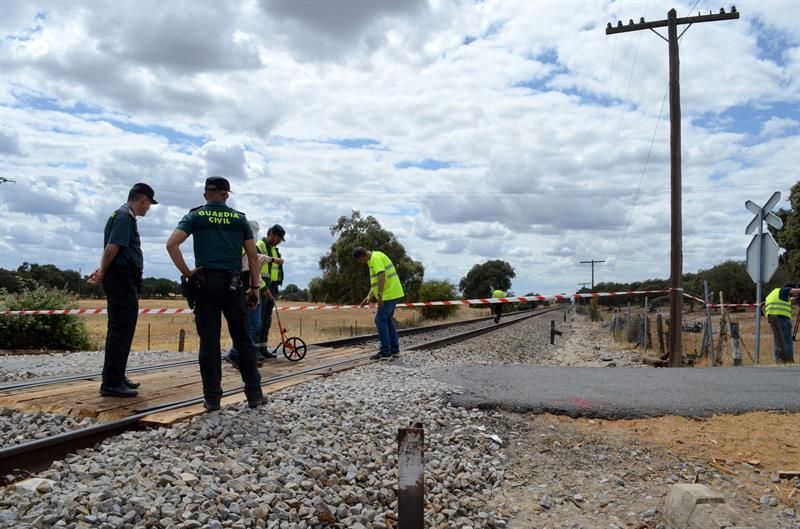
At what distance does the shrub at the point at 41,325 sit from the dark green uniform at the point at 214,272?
1235cm

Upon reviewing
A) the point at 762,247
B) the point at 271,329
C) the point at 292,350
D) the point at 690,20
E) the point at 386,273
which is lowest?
the point at 271,329

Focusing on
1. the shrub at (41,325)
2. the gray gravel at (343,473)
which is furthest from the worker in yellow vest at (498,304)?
the gray gravel at (343,473)

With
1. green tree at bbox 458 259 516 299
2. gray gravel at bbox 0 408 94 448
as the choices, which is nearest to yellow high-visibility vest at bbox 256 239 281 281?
gray gravel at bbox 0 408 94 448

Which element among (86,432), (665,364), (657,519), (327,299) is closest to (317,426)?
(86,432)

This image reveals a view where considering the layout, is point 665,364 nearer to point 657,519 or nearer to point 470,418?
point 470,418

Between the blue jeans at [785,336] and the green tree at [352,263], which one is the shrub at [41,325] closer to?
the blue jeans at [785,336]

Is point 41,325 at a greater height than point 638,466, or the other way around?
point 41,325

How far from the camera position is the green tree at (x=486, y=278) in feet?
355

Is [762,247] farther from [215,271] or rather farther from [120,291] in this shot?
[120,291]

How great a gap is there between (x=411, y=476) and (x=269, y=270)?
5707mm

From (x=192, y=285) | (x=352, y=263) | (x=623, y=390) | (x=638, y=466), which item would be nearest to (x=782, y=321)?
(x=623, y=390)

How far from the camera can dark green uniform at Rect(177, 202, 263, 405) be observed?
18.4 ft

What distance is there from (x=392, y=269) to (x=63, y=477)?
7091mm

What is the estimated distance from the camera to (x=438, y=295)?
46.2 meters
